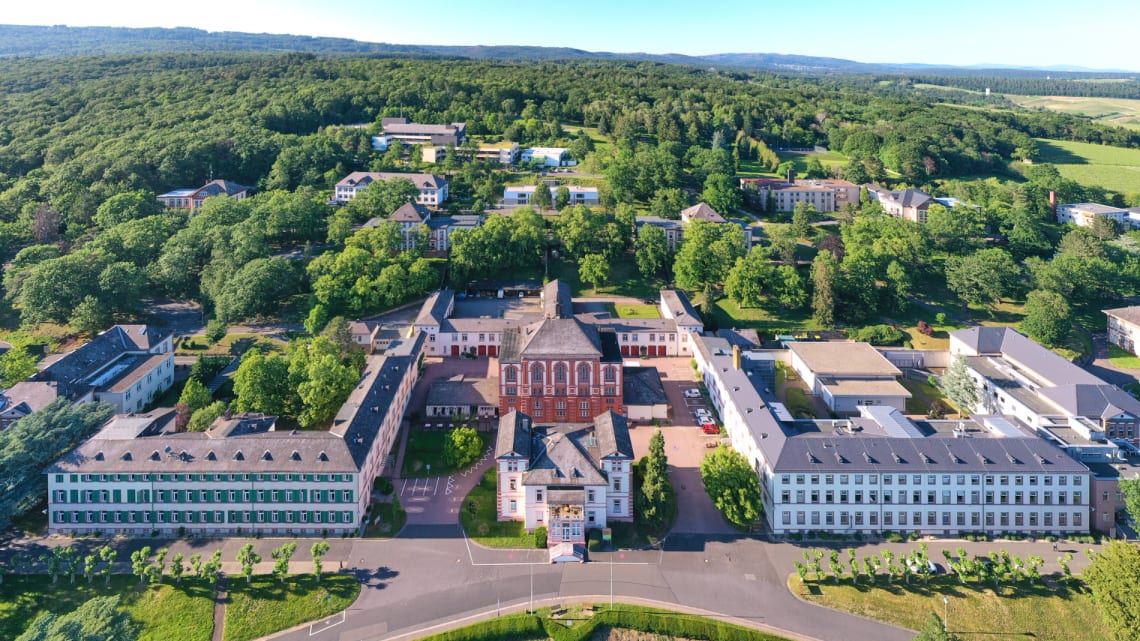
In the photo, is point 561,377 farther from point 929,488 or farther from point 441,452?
point 929,488

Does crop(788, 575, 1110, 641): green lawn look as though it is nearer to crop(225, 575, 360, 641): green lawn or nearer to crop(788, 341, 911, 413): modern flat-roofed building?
crop(788, 341, 911, 413): modern flat-roofed building

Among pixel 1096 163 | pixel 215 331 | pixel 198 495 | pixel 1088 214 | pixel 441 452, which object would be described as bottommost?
pixel 441 452

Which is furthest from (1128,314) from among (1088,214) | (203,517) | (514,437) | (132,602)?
(132,602)

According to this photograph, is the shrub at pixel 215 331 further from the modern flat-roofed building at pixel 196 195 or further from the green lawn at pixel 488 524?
the green lawn at pixel 488 524

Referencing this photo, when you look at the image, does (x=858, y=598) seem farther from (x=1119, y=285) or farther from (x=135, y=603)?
(x=1119, y=285)

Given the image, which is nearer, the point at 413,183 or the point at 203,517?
the point at 203,517

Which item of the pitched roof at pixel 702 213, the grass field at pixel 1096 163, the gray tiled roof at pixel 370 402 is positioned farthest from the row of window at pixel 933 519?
the grass field at pixel 1096 163

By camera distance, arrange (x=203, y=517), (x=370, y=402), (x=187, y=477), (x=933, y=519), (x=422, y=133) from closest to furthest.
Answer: (x=187, y=477) → (x=203, y=517) → (x=933, y=519) → (x=370, y=402) → (x=422, y=133)
